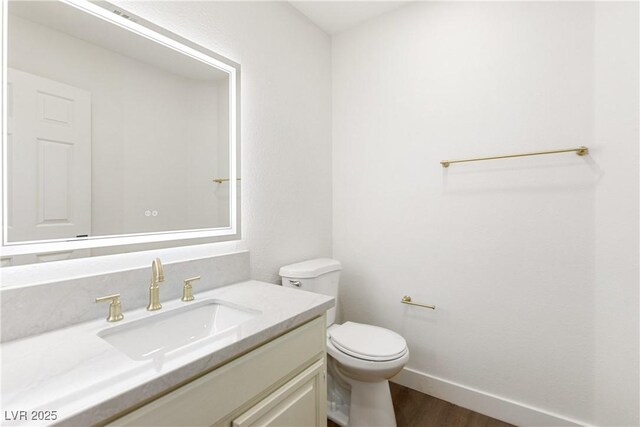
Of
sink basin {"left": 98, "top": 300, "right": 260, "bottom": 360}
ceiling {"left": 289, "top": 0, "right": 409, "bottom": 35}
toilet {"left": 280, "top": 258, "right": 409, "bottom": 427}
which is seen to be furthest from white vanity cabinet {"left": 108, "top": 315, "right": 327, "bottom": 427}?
ceiling {"left": 289, "top": 0, "right": 409, "bottom": 35}

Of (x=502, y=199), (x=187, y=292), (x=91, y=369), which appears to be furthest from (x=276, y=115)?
(x=91, y=369)

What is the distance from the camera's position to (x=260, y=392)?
91 centimetres

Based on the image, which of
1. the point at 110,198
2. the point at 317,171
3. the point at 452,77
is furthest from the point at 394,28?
the point at 110,198

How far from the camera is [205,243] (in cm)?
142

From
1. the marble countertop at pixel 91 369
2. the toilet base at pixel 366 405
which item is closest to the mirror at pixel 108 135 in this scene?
the marble countertop at pixel 91 369

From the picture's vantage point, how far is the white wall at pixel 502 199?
1396 millimetres

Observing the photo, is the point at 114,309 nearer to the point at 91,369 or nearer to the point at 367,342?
the point at 91,369

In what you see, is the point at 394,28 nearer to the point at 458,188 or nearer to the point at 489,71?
the point at 489,71

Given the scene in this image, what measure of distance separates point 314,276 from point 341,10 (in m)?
1.71

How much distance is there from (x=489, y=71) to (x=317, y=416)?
190 cm

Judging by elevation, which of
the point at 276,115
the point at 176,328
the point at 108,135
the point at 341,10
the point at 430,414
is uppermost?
the point at 341,10

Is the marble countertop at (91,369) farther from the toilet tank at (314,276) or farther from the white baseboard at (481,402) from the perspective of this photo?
the white baseboard at (481,402)

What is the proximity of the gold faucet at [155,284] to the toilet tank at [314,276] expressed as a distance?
0.72m

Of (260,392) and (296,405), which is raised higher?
(260,392)
